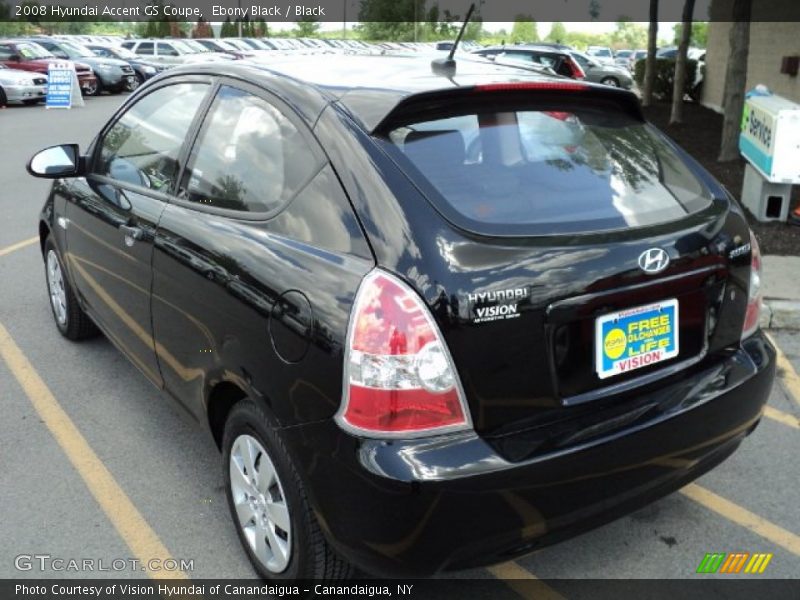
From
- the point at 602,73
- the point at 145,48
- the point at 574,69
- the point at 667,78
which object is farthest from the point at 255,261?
the point at 145,48

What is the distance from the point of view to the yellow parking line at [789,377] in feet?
14.6

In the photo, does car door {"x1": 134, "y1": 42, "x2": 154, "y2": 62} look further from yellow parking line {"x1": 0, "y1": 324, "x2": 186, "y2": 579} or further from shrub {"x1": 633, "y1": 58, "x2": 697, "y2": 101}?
yellow parking line {"x1": 0, "y1": 324, "x2": 186, "y2": 579}

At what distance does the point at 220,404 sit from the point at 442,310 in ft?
3.86

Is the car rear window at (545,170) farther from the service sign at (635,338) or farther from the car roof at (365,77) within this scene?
the service sign at (635,338)

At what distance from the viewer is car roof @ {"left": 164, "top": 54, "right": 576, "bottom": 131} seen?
2639mm

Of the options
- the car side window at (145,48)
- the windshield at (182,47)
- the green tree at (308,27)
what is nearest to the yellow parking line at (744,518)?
the windshield at (182,47)

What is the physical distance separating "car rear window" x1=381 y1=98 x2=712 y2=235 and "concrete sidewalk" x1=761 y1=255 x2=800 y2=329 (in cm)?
281

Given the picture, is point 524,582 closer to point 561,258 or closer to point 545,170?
point 561,258

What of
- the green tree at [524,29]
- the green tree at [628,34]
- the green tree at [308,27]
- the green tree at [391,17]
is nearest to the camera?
the green tree at [391,17]

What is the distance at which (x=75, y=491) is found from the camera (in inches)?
135

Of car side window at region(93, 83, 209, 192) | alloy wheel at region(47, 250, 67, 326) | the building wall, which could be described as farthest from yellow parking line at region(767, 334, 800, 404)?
the building wall

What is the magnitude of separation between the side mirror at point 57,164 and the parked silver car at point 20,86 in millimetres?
18521

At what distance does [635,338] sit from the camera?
2502 mm

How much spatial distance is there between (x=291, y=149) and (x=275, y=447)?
98 cm
